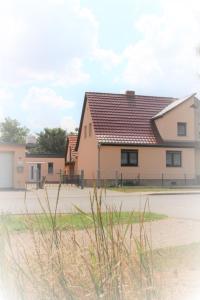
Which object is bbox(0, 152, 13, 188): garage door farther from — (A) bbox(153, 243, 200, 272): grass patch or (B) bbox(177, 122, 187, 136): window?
(A) bbox(153, 243, 200, 272): grass patch

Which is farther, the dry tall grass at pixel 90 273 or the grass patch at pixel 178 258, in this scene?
the grass patch at pixel 178 258

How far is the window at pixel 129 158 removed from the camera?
30531 millimetres

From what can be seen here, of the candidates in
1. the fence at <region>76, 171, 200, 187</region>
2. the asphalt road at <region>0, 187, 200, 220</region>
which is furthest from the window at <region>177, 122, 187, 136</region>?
the asphalt road at <region>0, 187, 200, 220</region>

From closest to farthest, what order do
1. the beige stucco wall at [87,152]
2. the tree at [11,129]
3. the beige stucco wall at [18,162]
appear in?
the tree at [11,129] < the beige stucco wall at [18,162] < the beige stucco wall at [87,152]

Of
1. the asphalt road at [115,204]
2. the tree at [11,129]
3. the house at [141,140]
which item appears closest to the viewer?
the tree at [11,129]

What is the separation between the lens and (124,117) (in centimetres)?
3145

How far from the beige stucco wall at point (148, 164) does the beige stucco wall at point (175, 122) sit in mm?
930

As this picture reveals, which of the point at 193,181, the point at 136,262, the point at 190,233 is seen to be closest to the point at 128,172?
the point at 193,181

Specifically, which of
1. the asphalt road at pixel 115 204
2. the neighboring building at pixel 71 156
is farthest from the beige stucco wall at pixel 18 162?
the neighboring building at pixel 71 156

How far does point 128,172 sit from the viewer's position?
30.4 meters

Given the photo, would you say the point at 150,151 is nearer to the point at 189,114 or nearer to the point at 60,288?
the point at 189,114

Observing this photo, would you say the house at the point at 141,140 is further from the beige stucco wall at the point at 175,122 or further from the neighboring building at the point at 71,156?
the neighboring building at the point at 71,156

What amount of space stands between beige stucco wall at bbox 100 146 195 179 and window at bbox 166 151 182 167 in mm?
236

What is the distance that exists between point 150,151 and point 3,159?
29.7ft
